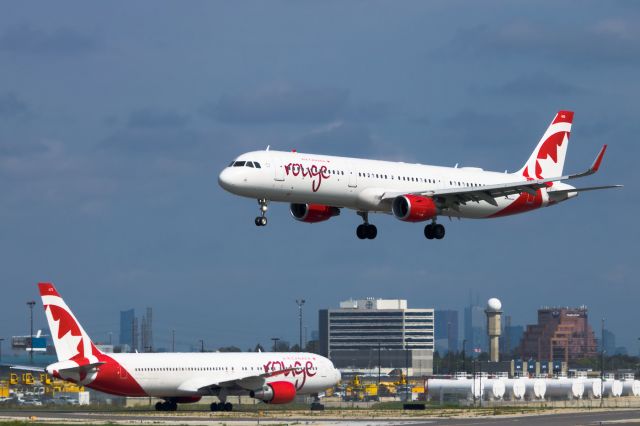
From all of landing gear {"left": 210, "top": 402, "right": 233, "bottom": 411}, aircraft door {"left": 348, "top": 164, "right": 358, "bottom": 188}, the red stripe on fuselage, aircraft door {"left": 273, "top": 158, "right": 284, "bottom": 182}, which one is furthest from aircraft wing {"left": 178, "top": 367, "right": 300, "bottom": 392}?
aircraft door {"left": 273, "top": 158, "right": 284, "bottom": 182}

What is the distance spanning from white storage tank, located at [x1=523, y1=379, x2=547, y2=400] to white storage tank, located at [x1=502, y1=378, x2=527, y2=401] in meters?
0.81

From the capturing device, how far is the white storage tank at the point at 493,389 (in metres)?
156

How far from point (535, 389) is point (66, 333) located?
251ft

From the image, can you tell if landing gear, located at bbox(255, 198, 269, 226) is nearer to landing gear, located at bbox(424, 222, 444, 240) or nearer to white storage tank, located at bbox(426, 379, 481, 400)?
landing gear, located at bbox(424, 222, 444, 240)

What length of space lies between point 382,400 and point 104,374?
5936cm

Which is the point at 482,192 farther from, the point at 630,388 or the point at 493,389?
the point at 630,388

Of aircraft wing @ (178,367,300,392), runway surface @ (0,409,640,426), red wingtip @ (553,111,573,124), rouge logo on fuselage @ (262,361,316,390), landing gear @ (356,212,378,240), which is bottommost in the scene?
runway surface @ (0,409,640,426)

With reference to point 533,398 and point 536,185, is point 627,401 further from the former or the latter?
point 536,185

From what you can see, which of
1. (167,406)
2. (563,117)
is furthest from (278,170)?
(563,117)

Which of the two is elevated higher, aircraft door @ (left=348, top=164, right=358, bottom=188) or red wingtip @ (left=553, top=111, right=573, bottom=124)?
red wingtip @ (left=553, top=111, right=573, bottom=124)

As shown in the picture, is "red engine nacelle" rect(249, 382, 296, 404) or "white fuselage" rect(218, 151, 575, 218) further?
"red engine nacelle" rect(249, 382, 296, 404)

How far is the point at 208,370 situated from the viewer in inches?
4471

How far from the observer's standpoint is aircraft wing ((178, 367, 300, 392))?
112 m

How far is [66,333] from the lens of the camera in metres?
108
